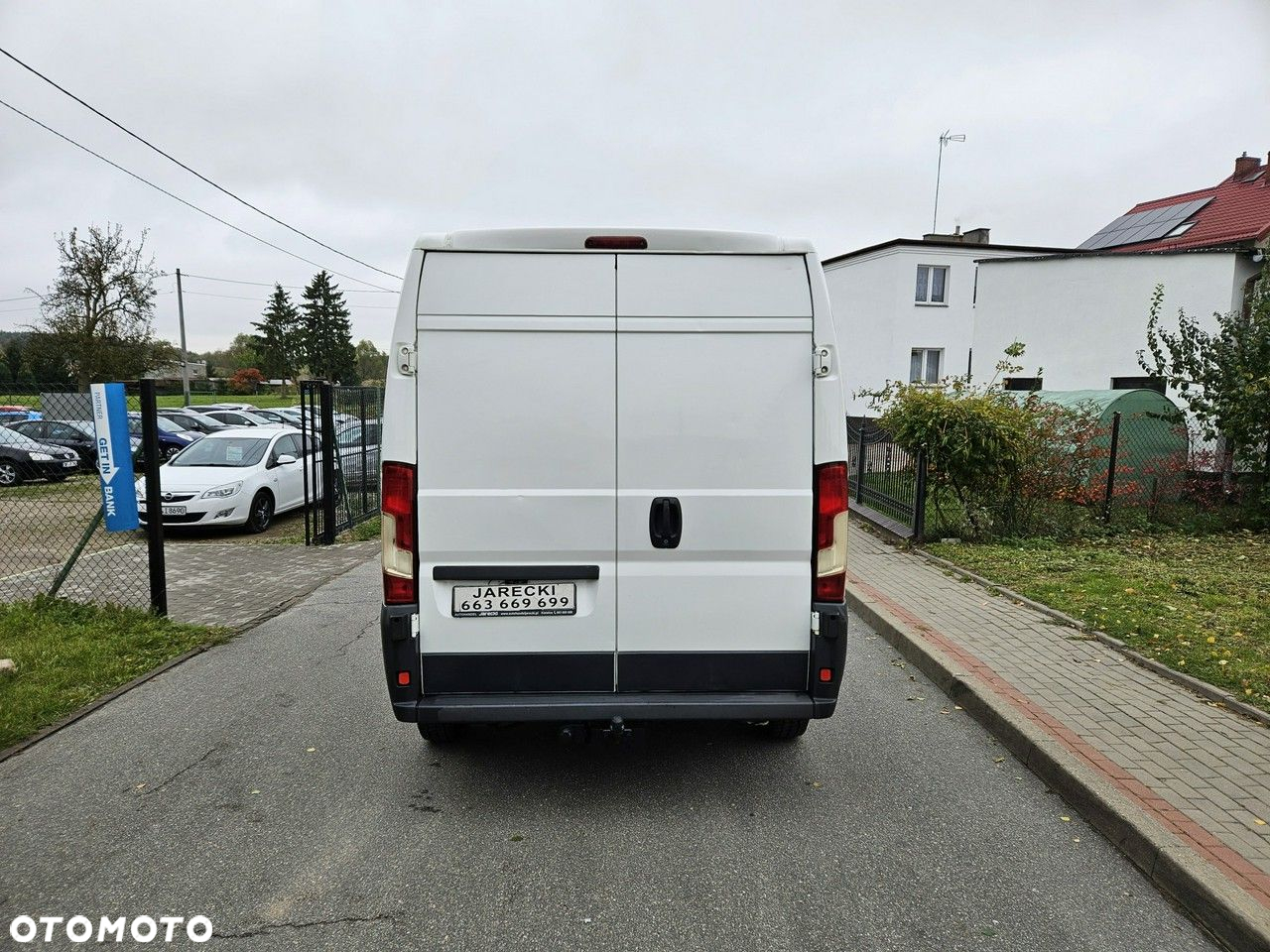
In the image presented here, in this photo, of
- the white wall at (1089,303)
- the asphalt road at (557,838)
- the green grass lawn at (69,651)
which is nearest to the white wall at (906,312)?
the white wall at (1089,303)

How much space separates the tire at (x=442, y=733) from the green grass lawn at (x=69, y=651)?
7.57ft

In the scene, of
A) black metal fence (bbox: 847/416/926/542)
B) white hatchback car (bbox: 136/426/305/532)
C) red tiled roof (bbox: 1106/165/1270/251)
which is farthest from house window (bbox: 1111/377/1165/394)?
white hatchback car (bbox: 136/426/305/532)

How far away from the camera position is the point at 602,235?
10.4ft

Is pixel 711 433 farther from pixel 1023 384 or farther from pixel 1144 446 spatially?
pixel 1023 384

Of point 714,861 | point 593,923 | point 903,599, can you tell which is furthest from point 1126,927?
point 903,599

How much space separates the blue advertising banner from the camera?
A: 5699mm

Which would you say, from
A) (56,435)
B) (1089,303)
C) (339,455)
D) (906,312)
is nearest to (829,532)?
(339,455)

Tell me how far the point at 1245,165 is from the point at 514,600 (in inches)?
1081

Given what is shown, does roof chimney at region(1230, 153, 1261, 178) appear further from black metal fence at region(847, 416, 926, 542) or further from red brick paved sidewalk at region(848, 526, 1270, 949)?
red brick paved sidewalk at region(848, 526, 1270, 949)

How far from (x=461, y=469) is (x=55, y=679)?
3.79 metres

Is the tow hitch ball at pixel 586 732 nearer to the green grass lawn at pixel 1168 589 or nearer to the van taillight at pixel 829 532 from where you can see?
the van taillight at pixel 829 532

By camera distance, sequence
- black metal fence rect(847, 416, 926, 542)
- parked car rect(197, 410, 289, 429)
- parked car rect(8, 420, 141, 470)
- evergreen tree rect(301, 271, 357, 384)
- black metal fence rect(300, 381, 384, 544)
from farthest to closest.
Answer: evergreen tree rect(301, 271, 357, 384) < parked car rect(197, 410, 289, 429) < parked car rect(8, 420, 141, 470) < black metal fence rect(300, 381, 384, 544) < black metal fence rect(847, 416, 926, 542)

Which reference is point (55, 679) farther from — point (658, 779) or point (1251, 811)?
point (1251, 811)

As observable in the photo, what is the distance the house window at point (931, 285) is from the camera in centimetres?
2619
